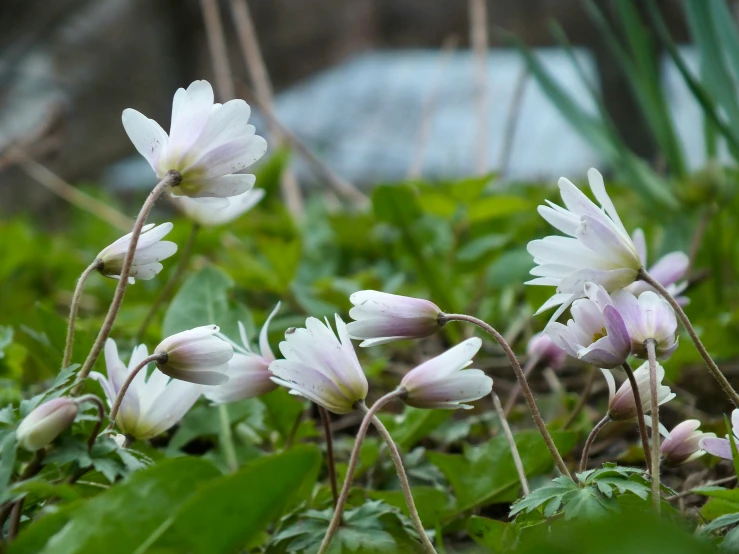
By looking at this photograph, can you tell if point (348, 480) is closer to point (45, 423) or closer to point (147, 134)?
point (45, 423)

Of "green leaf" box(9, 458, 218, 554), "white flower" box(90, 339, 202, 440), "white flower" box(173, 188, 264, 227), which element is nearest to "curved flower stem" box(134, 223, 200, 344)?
"white flower" box(173, 188, 264, 227)

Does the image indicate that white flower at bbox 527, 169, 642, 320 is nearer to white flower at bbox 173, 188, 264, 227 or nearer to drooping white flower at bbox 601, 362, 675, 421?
drooping white flower at bbox 601, 362, 675, 421

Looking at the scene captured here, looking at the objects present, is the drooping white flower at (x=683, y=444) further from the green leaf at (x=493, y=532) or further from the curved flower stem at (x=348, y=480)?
the curved flower stem at (x=348, y=480)

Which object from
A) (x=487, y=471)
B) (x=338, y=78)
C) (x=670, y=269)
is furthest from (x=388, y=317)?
(x=338, y=78)

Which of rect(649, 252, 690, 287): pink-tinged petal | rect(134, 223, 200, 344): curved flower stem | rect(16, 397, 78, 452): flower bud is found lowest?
rect(649, 252, 690, 287): pink-tinged petal

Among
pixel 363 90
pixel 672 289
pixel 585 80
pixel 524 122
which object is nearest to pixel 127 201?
pixel 363 90

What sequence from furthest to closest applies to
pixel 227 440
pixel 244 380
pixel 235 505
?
1. pixel 227 440
2. pixel 244 380
3. pixel 235 505

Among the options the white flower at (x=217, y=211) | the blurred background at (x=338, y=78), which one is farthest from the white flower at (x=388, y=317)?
the blurred background at (x=338, y=78)
